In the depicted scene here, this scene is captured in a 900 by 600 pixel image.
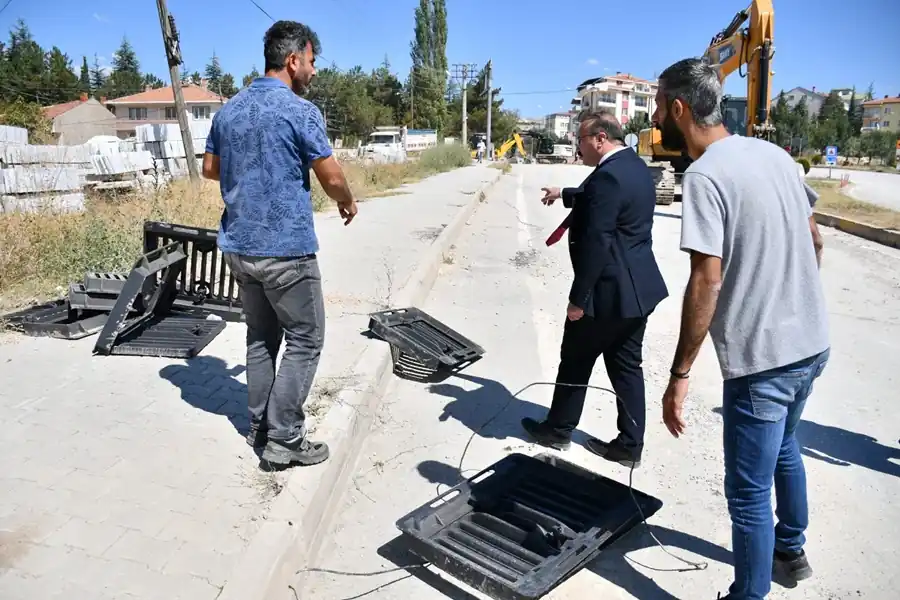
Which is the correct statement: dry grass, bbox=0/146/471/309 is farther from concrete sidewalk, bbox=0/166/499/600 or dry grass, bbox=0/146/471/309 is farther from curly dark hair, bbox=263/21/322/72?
curly dark hair, bbox=263/21/322/72

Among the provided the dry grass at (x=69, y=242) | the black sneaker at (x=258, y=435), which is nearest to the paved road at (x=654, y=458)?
the black sneaker at (x=258, y=435)

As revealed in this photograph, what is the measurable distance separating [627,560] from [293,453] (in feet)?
5.60

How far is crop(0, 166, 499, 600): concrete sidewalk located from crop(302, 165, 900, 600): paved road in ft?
1.61

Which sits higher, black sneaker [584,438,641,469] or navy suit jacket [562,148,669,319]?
navy suit jacket [562,148,669,319]

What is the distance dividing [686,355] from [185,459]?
2.60 meters

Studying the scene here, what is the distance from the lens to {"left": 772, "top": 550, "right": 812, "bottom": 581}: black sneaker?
2926 mm

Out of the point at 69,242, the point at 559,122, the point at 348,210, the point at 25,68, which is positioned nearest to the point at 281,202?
the point at 348,210

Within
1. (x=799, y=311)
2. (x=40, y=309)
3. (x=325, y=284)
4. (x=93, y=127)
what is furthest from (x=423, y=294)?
(x=93, y=127)

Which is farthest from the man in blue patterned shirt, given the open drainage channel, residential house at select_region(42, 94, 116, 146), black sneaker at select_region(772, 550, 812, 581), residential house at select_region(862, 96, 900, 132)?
residential house at select_region(862, 96, 900, 132)

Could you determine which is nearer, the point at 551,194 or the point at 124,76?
the point at 551,194

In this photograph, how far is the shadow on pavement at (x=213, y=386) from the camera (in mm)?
4219

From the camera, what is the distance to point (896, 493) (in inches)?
147

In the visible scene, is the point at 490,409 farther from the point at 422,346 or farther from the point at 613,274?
the point at 613,274

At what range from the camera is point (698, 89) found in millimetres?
2459
